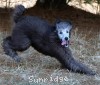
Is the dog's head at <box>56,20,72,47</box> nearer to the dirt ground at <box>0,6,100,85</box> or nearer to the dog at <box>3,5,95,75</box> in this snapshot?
the dog at <box>3,5,95,75</box>

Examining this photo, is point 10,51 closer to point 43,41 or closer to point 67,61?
point 43,41

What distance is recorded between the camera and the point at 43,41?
612 centimetres

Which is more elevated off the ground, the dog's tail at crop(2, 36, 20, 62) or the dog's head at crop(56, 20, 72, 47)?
the dog's head at crop(56, 20, 72, 47)

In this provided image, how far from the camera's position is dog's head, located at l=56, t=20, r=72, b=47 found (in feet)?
19.2

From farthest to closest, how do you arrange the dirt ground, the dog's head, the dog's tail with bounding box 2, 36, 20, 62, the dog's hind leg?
the dog's tail with bounding box 2, 36, 20, 62 < the dog's hind leg < the dog's head < the dirt ground

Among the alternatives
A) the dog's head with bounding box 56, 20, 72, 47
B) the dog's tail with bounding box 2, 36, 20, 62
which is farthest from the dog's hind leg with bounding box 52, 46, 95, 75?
the dog's tail with bounding box 2, 36, 20, 62

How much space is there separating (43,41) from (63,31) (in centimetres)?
37

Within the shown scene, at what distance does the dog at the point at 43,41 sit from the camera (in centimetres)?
605

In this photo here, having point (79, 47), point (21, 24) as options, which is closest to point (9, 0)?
point (79, 47)

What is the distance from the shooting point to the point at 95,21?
960cm

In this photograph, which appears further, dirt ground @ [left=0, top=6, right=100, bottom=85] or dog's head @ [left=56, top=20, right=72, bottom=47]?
dog's head @ [left=56, top=20, right=72, bottom=47]

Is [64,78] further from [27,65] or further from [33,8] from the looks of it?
[33,8]

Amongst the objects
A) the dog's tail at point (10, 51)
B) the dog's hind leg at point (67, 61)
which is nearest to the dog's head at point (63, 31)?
the dog's hind leg at point (67, 61)

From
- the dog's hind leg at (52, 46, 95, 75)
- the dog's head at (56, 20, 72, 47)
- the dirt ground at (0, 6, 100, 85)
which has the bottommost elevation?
the dirt ground at (0, 6, 100, 85)
